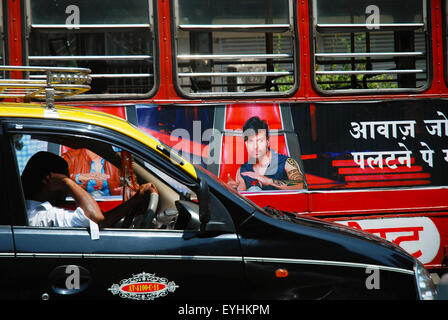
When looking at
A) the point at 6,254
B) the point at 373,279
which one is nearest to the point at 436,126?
the point at 373,279

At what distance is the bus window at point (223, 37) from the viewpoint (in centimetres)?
522

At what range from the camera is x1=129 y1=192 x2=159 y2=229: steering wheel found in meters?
3.22

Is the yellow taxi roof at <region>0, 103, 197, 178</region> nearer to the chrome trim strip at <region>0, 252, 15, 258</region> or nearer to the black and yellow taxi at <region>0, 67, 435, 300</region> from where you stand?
the black and yellow taxi at <region>0, 67, 435, 300</region>

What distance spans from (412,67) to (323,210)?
1917mm

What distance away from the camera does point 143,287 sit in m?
2.84

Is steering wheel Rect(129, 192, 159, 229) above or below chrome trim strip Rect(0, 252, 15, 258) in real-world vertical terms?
above

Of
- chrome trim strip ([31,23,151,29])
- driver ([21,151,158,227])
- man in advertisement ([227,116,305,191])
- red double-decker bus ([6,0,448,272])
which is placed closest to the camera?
driver ([21,151,158,227])

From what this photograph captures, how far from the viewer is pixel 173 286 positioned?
9.40 ft

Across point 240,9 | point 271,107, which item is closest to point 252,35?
point 240,9

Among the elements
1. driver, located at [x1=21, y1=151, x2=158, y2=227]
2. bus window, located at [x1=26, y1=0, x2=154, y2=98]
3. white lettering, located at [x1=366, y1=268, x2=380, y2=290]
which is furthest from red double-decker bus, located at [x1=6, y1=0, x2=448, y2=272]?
white lettering, located at [x1=366, y1=268, x2=380, y2=290]

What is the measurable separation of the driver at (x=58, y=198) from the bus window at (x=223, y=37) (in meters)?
2.11

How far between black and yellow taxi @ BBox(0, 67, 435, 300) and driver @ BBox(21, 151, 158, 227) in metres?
0.13

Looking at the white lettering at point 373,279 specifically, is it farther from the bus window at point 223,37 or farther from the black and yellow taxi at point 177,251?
the bus window at point 223,37
